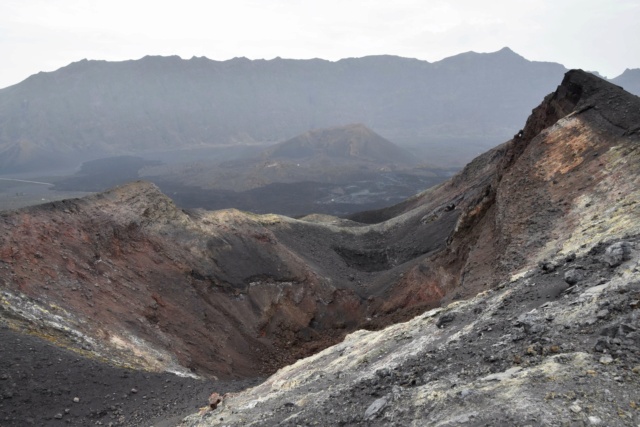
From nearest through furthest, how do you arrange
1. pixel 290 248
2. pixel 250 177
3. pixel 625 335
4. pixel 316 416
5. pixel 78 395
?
pixel 625 335, pixel 316 416, pixel 78 395, pixel 290 248, pixel 250 177

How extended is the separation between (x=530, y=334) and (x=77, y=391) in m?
12.6

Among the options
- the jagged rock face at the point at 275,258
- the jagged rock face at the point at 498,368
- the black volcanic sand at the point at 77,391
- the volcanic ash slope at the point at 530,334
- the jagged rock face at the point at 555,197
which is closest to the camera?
the jagged rock face at the point at 498,368

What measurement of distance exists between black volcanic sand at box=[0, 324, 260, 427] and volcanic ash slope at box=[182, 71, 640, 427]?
2.04 meters

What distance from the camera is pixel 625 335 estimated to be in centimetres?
744

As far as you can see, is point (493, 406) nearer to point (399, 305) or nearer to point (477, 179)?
point (399, 305)

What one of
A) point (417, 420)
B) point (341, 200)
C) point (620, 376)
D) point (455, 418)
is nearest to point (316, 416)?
point (417, 420)

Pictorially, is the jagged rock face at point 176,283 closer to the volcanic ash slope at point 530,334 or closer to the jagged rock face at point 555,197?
the jagged rock face at point 555,197

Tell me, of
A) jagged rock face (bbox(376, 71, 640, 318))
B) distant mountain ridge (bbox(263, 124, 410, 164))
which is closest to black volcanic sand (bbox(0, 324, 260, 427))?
jagged rock face (bbox(376, 71, 640, 318))

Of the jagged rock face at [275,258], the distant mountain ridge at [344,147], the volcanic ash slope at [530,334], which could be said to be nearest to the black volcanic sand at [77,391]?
the jagged rock face at [275,258]

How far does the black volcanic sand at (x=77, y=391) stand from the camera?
12758 mm

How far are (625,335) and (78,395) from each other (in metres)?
14.0

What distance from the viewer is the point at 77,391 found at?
44.9 feet

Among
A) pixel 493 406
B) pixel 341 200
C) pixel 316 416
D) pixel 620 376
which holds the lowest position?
pixel 341 200

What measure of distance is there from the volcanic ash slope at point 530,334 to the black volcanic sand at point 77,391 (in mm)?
2039
